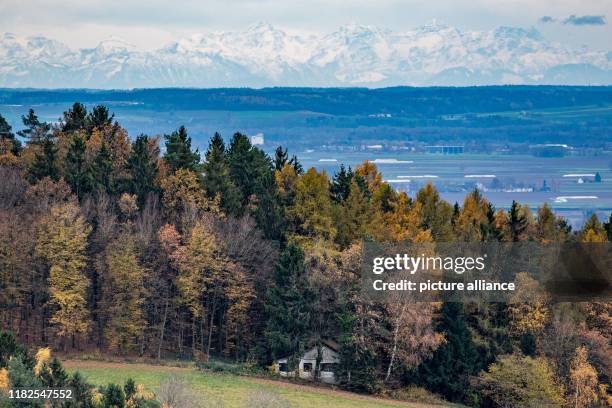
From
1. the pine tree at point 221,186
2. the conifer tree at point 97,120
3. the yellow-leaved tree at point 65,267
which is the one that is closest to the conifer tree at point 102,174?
the pine tree at point 221,186

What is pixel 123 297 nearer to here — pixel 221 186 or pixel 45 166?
pixel 221 186

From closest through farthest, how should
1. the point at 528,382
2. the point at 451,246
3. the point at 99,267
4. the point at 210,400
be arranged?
the point at 210,400
the point at 528,382
the point at 99,267
the point at 451,246

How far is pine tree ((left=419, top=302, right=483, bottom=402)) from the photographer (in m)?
73.4

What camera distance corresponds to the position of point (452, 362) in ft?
242

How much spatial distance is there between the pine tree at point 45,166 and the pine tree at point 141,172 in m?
5.00

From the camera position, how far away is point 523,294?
75.8 meters

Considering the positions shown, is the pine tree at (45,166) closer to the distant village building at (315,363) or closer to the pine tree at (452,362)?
the distant village building at (315,363)

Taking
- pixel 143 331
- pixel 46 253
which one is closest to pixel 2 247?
pixel 46 253

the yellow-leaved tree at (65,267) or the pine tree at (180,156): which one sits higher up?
the pine tree at (180,156)

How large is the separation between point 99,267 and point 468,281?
22.4 meters

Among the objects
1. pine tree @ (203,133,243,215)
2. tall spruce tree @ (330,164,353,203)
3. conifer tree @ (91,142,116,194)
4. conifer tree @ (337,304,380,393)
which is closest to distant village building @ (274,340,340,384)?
conifer tree @ (337,304,380,393)

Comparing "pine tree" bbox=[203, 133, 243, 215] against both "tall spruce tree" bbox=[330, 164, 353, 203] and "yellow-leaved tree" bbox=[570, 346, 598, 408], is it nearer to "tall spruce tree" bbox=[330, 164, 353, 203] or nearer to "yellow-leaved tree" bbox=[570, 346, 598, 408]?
"tall spruce tree" bbox=[330, 164, 353, 203]

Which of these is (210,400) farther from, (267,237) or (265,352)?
(267,237)

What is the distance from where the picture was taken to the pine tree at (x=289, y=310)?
2891 inches
